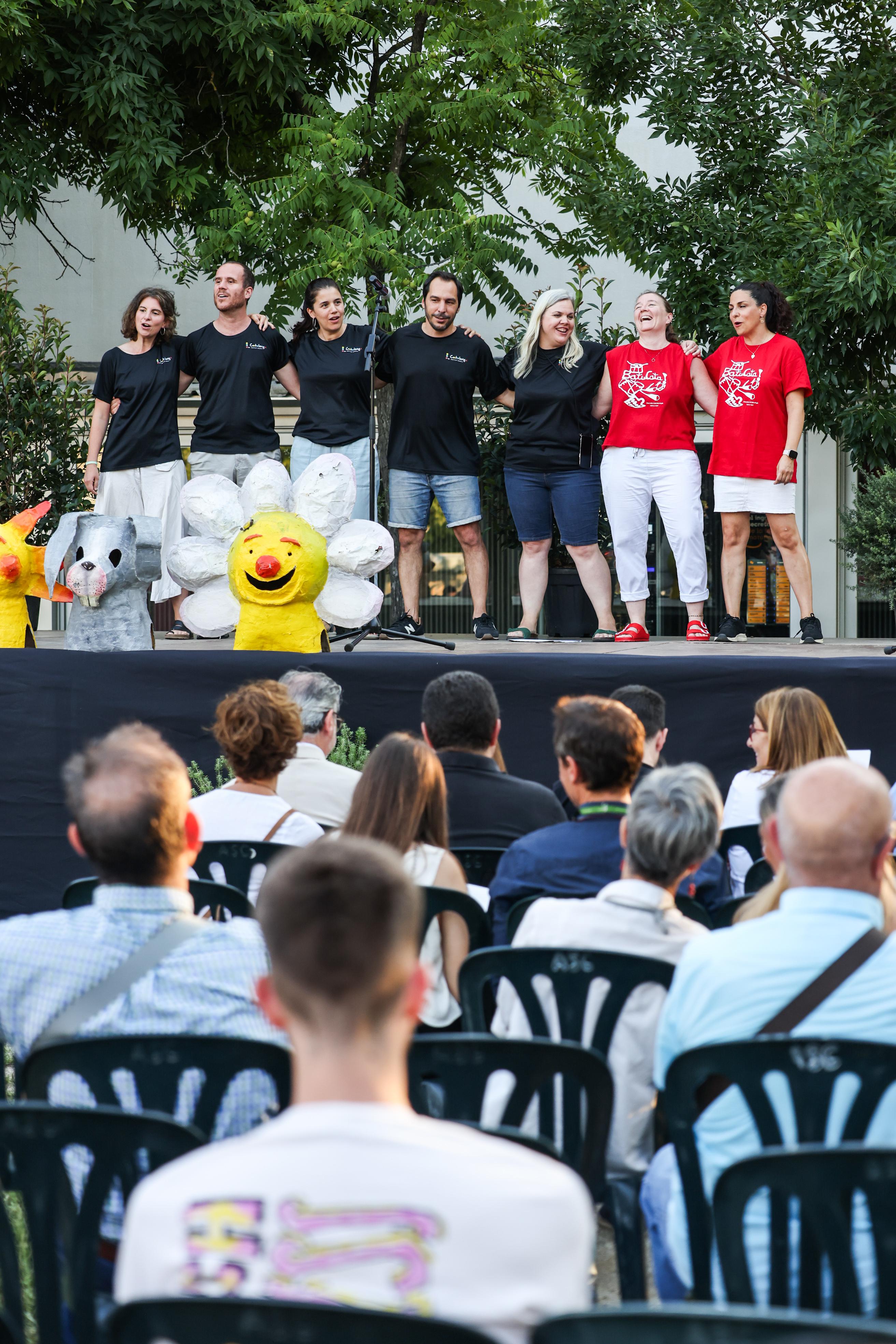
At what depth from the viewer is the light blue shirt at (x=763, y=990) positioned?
2.07 metres

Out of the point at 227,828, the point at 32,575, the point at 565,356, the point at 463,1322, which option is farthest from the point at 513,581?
the point at 463,1322

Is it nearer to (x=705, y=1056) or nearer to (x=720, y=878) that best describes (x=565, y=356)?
(x=720, y=878)

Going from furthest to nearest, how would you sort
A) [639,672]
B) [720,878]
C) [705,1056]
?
[639,672]
[720,878]
[705,1056]

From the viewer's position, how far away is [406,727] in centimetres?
618

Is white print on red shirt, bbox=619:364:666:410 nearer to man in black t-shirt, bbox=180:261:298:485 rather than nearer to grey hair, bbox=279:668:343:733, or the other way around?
man in black t-shirt, bbox=180:261:298:485

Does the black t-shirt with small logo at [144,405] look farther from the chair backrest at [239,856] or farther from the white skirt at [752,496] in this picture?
the chair backrest at [239,856]

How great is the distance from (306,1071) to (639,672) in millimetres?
4692

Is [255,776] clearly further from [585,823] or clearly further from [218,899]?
[585,823]

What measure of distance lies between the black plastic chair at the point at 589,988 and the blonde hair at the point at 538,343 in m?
5.24

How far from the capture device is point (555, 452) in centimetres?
726

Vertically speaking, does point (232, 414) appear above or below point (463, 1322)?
above

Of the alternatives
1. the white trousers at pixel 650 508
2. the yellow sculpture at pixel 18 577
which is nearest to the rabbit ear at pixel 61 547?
the yellow sculpture at pixel 18 577

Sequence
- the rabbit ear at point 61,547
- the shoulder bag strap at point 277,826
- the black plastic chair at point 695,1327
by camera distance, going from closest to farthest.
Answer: the black plastic chair at point 695,1327, the shoulder bag strap at point 277,826, the rabbit ear at point 61,547

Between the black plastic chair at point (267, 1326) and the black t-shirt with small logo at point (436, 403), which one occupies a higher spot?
the black t-shirt with small logo at point (436, 403)
